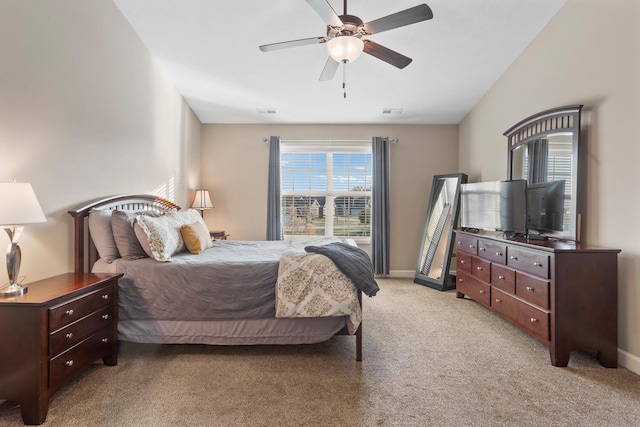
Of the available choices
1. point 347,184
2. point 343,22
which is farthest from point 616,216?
point 347,184

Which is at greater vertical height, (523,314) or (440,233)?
(440,233)

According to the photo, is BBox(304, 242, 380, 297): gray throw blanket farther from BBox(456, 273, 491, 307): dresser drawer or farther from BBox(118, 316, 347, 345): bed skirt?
BBox(456, 273, 491, 307): dresser drawer

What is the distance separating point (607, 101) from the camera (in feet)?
8.04

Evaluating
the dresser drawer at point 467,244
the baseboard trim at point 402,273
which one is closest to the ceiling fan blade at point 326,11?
the dresser drawer at point 467,244

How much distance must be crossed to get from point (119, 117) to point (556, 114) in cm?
398

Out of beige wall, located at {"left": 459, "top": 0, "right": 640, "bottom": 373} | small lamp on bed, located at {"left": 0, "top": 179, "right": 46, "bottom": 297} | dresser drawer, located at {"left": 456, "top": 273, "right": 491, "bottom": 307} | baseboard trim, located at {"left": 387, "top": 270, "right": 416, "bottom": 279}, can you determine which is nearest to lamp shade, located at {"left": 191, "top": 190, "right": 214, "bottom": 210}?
small lamp on bed, located at {"left": 0, "top": 179, "right": 46, "bottom": 297}

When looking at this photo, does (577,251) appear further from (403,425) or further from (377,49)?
(377,49)

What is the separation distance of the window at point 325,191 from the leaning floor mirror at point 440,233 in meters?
0.96

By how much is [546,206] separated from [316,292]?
2282 mm

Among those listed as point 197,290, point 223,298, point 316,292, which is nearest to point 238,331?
point 223,298

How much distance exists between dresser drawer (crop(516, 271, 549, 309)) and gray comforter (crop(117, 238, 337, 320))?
1997 mm

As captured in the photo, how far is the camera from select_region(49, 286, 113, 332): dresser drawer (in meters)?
1.73

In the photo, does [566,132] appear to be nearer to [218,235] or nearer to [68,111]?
[68,111]

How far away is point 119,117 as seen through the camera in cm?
303
